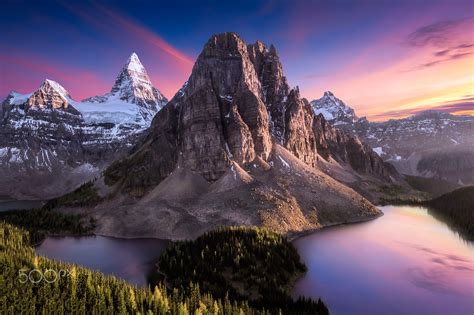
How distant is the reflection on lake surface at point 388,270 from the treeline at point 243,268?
5616mm

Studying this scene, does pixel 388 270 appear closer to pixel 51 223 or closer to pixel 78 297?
pixel 78 297

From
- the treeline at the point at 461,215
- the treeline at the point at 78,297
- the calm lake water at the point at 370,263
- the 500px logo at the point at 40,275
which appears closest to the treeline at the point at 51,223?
the calm lake water at the point at 370,263

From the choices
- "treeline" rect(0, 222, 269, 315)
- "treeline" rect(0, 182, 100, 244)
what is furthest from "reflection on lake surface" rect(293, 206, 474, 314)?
"treeline" rect(0, 182, 100, 244)

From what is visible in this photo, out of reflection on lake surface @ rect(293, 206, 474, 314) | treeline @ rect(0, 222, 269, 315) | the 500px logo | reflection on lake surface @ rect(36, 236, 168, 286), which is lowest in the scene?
reflection on lake surface @ rect(293, 206, 474, 314)

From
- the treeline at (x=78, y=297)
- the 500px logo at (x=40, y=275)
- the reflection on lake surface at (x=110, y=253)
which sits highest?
the 500px logo at (x=40, y=275)

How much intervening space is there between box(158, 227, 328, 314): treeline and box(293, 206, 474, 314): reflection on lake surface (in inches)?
221

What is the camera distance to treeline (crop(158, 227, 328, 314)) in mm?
78562

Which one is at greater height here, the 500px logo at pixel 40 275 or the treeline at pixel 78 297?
the 500px logo at pixel 40 275

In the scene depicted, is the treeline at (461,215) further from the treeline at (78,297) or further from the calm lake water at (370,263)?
the treeline at (78,297)

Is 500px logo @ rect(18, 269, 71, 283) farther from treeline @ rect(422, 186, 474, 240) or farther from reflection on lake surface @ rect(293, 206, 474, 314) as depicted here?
treeline @ rect(422, 186, 474, 240)

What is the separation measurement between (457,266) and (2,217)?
198m

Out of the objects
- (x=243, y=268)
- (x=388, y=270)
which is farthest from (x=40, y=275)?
(x=388, y=270)

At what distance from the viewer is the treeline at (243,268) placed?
78562mm

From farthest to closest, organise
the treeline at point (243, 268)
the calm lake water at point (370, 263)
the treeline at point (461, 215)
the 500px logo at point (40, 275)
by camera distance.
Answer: the treeline at point (461, 215)
the calm lake water at point (370, 263)
the treeline at point (243, 268)
the 500px logo at point (40, 275)
